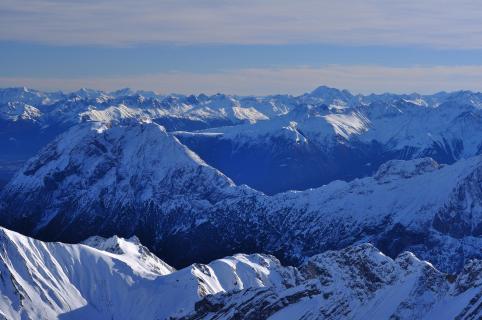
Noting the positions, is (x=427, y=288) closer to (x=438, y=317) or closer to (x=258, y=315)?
(x=438, y=317)

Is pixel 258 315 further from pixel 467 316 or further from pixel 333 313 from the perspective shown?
pixel 467 316

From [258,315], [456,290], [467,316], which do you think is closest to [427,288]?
[456,290]

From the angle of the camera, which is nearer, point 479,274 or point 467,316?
point 467,316

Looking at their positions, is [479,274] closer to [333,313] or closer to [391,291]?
[391,291]

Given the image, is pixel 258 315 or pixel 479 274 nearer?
pixel 479 274

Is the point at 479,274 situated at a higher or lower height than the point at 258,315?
higher

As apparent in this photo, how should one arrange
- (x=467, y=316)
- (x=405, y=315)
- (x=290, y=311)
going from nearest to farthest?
(x=467, y=316), (x=405, y=315), (x=290, y=311)

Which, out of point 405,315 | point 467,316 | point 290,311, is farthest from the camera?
point 290,311
